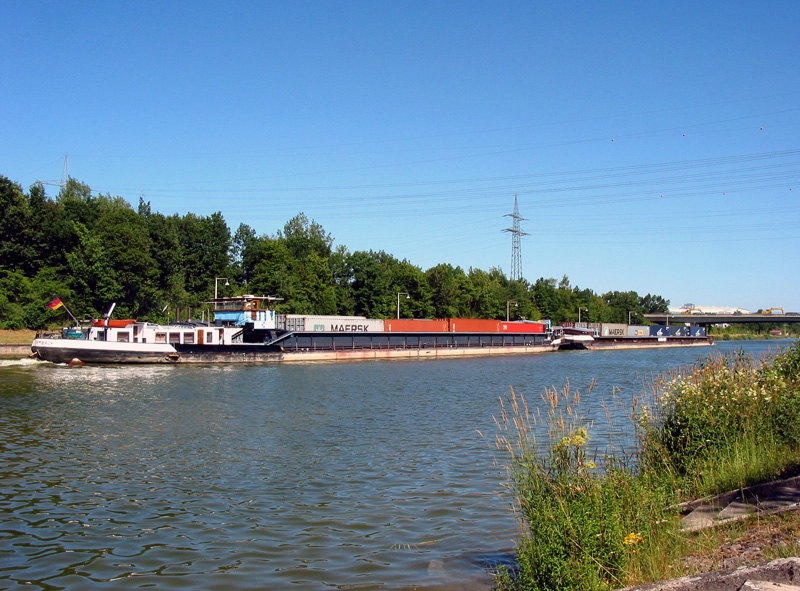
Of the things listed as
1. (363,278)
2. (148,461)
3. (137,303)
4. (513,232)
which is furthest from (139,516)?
(513,232)

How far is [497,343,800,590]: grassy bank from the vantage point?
6.23 metres

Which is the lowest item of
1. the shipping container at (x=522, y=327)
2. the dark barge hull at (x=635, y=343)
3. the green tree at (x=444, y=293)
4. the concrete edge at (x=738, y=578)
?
the dark barge hull at (x=635, y=343)

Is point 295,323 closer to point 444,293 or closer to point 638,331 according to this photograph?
point 444,293

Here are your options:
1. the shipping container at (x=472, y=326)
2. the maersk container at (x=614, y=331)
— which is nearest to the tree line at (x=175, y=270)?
the shipping container at (x=472, y=326)

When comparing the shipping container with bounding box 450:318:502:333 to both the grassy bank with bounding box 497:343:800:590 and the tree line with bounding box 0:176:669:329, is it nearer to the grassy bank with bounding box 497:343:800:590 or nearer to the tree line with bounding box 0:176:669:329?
the tree line with bounding box 0:176:669:329

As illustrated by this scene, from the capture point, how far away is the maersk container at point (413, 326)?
206ft

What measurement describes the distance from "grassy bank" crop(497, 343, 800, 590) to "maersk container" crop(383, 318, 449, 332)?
50.8m

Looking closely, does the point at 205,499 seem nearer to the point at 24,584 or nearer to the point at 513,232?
the point at 24,584

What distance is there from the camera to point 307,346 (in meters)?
53.8

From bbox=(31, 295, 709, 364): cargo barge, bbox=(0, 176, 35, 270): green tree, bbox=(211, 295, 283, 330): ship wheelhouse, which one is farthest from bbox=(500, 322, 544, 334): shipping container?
bbox=(0, 176, 35, 270): green tree

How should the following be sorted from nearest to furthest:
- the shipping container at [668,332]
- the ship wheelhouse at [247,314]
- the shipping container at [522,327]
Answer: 1. the ship wheelhouse at [247,314]
2. the shipping container at [522,327]
3. the shipping container at [668,332]

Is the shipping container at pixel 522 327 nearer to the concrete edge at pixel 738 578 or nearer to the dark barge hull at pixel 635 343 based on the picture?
the dark barge hull at pixel 635 343

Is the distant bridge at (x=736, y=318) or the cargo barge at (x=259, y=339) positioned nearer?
the cargo barge at (x=259, y=339)

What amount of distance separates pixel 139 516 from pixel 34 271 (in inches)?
2639
